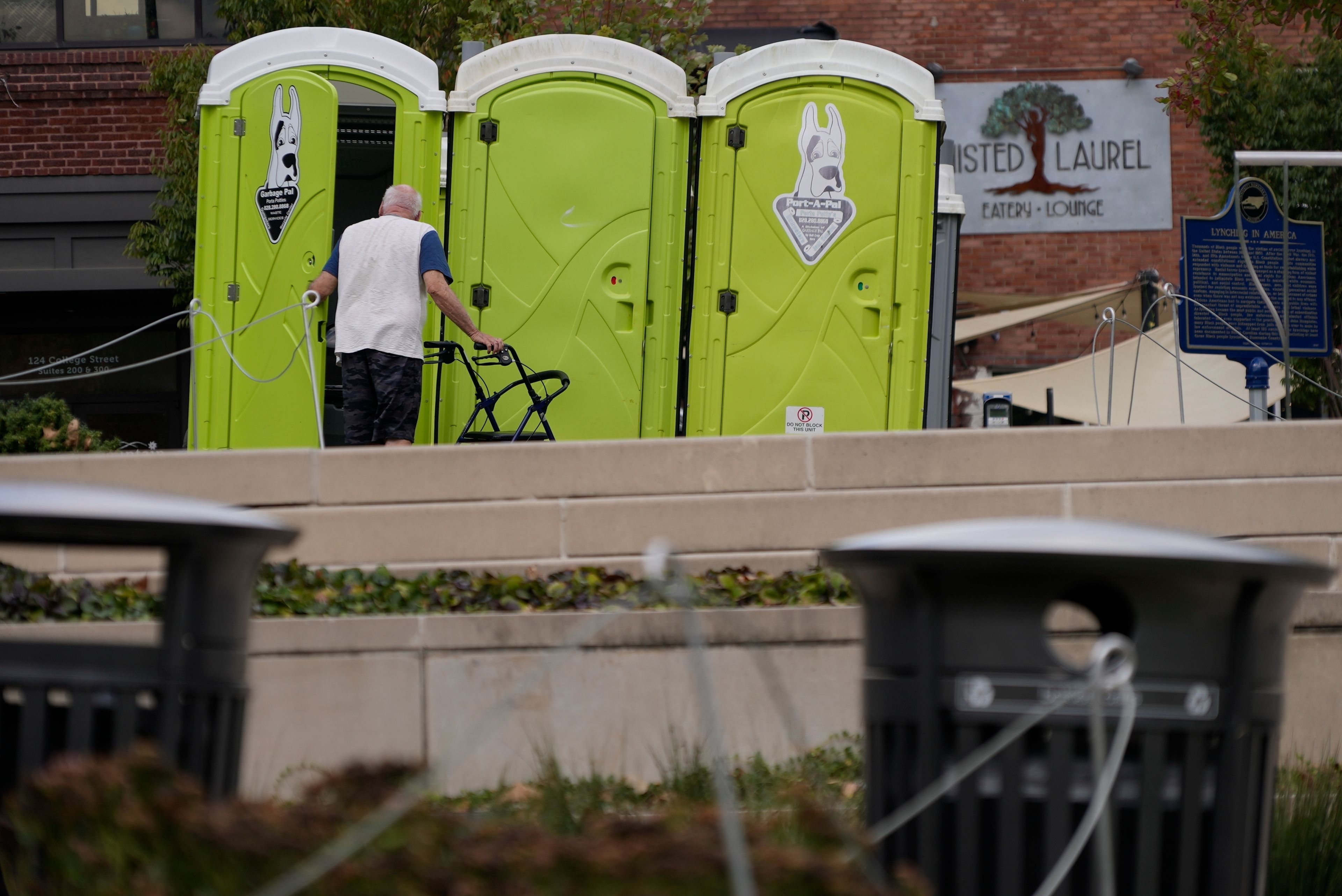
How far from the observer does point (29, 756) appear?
2145mm

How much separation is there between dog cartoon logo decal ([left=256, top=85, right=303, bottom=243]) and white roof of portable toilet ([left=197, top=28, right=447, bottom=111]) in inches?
8.0

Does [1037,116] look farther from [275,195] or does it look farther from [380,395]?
[380,395]

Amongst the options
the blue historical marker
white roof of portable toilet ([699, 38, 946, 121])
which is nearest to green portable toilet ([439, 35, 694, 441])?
white roof of portable toilet ([699, 38, 946, 121])

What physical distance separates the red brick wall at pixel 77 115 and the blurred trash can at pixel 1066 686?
15.2 meters

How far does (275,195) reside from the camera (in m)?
9.05

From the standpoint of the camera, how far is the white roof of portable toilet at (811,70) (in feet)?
29.9

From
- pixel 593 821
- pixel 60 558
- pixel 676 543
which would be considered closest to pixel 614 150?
pixel 676 543

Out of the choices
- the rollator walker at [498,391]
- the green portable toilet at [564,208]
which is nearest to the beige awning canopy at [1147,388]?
the green portable toilet at [564,208]

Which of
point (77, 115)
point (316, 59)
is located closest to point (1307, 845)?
point (316, 59)

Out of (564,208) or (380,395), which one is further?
(564,208)

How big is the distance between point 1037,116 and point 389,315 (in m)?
13.7

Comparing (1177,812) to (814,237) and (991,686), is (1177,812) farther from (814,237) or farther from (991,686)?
(814,237)

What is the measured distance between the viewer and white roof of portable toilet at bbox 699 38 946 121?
359 inches

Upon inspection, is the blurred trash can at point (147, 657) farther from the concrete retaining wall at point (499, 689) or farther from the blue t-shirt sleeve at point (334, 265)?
the blue t-shirt sleeve at point (334, 265)
